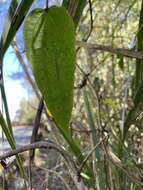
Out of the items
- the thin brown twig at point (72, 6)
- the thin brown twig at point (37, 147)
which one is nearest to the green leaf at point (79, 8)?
the thin brown twig at point (72, 6)

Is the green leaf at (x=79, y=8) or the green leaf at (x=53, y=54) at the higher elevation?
the green leaf at (x=79, y=8)

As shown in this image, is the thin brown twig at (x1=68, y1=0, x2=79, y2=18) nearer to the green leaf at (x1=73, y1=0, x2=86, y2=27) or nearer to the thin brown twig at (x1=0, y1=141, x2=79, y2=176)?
the green leaf at (x1=73, y1=0, x2=86, y2=27)

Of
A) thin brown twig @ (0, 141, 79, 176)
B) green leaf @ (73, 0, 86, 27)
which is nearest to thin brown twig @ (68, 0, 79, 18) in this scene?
green leaf @ (73, 0, 86, 27)

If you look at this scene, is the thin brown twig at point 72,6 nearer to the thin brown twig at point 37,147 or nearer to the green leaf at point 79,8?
the green leaf at point 79,8

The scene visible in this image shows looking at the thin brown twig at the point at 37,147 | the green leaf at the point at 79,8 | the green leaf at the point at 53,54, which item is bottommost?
the thin brown twig at the point at 37,147

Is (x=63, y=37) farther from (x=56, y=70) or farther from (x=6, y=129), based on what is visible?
(x=6, y=129)

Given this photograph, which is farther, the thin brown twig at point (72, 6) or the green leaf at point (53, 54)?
the thin brown twig at point (72, 6)

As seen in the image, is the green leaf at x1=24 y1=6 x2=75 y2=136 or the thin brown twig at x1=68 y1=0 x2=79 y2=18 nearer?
the green leaf at x1=24 y1=6 x2=75 y2=136

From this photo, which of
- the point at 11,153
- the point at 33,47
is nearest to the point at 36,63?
the point at 33,47
